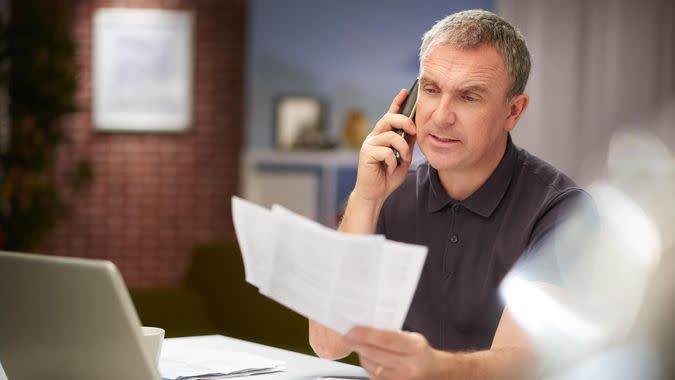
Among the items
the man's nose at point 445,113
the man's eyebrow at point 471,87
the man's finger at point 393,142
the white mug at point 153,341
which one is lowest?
the white mug at point 153,341

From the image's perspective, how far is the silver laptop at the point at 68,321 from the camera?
4.24 ft

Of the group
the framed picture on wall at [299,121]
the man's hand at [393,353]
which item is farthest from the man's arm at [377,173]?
the framed picture on wall at [299,121]

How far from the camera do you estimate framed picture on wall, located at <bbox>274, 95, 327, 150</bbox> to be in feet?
22.4

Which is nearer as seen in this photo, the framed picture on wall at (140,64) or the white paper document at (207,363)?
the white paper document at (207,363)

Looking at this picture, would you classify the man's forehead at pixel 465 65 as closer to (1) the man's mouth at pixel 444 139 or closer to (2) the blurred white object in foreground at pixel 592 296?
(1) the man's mouth at pixel 444 139

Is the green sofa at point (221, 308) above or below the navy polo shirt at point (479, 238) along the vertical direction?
below

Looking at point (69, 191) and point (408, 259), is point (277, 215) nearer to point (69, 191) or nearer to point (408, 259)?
point (408, 259)

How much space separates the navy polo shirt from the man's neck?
0.02 metres

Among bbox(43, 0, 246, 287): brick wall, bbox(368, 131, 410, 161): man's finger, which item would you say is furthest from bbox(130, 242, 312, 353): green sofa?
bbox(43, 0, 246, 287): brick wall

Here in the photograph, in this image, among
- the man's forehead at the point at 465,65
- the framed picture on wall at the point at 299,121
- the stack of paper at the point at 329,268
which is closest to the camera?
the stack of paper at the point at 329,268

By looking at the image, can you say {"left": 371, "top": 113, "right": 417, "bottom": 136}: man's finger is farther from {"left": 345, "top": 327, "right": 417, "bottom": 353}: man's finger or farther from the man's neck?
{"left": 345, "top": 327, "right": 417, "bottom": 353}: man's finger

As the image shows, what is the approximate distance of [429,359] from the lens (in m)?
1.45

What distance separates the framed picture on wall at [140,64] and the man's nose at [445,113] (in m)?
5.47

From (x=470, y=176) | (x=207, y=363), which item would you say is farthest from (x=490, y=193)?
(x=207, y=363)
